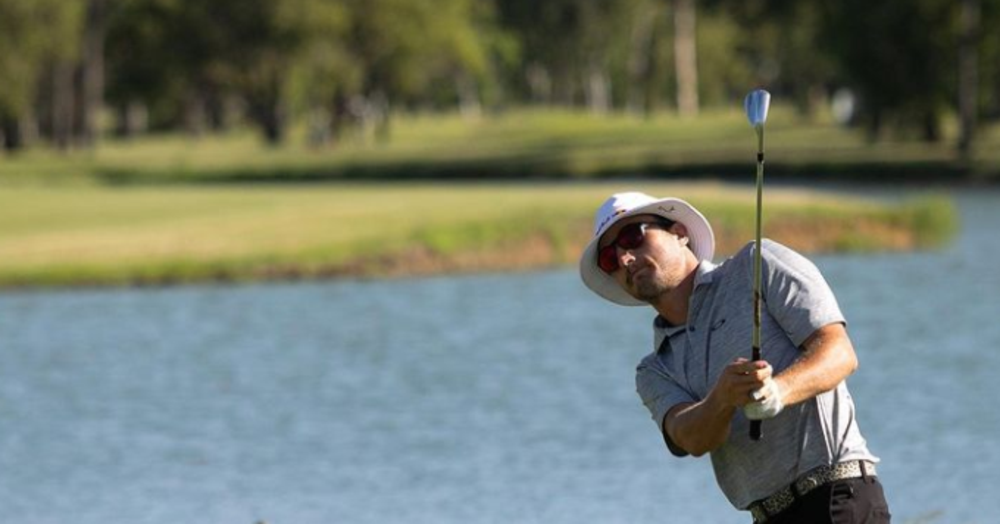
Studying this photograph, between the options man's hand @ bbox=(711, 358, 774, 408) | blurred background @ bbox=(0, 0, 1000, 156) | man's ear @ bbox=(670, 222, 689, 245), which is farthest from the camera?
blurred background @ bbox=(0, 0, 1000, 156)

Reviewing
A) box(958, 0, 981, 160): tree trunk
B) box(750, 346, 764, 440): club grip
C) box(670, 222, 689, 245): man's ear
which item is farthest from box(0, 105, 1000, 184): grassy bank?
box(750, 346, 764, 440): club grip

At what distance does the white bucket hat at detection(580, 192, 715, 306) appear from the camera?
6238 millimetres

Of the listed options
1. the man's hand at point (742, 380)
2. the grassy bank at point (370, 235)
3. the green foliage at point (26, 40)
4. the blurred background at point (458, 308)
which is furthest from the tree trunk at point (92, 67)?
the man's hand at point (742, 380)

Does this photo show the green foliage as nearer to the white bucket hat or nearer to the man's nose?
the white bucket hat

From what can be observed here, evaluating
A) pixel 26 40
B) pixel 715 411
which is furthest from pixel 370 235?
pixel 26 40

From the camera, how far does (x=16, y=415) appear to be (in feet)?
73.9

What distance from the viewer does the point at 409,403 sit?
2288 cm

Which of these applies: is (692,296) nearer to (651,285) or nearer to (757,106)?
(651,285)

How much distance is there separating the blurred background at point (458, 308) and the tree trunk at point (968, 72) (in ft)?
0.34

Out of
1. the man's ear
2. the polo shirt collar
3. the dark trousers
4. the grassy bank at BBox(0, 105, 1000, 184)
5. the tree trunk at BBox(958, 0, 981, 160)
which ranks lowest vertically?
the grassy bank at BBox(0, 105, 1000, 184)

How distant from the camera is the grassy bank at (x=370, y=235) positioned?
3603 cm

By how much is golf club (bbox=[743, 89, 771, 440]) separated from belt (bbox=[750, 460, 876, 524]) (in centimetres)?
28

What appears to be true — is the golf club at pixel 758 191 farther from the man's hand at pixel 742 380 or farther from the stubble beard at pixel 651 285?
the stubble beard at pixel 651 285

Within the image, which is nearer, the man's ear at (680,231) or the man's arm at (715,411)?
the man's arm at (715,411)
